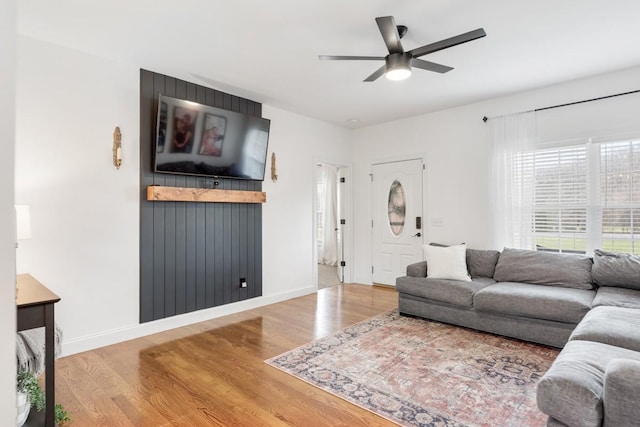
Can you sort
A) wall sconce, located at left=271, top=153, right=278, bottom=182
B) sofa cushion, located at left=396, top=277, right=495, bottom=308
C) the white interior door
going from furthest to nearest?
the white interior door
wall sconce, located at left=271, top=153, right=278, bottom=182
sofa cushion, located at left=396, top=277, right=495, bottom=308

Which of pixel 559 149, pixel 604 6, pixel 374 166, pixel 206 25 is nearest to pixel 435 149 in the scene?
pixel 374 166

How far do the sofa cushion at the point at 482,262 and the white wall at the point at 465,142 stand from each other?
0.40 metres

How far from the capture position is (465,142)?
4.80m

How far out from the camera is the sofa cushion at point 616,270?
3.17 metres

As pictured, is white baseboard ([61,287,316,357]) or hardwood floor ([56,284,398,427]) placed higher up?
white baseboard ([61,287,316,357])

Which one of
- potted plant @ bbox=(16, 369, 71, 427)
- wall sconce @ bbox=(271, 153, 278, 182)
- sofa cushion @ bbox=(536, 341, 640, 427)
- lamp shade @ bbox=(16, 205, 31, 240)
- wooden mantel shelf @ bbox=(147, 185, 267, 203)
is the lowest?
potted plant @ bbox=(16, 369, 71, 427)

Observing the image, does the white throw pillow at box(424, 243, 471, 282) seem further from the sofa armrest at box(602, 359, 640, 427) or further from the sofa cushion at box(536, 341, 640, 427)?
the sofa armrest at box(602, 359, 640, 427)

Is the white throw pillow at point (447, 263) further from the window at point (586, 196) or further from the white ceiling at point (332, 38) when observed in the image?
the white ceiling at point (332, 38)

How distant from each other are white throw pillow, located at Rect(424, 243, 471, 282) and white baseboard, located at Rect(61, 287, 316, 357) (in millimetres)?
2069

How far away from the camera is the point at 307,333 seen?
3551mm

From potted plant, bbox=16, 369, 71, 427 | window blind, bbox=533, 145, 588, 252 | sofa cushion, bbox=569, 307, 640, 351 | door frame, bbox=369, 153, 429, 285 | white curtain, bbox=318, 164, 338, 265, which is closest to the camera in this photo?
potted plant, bbox=16, 369, 71, 427

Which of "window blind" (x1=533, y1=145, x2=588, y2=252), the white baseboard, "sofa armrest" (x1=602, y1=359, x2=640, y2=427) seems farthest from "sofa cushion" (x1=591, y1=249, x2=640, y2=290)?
the white baseboard

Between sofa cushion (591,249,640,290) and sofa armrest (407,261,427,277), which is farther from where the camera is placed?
sofa armrest (407,261,427,277)

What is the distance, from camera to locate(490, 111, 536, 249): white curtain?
4.20 meters
